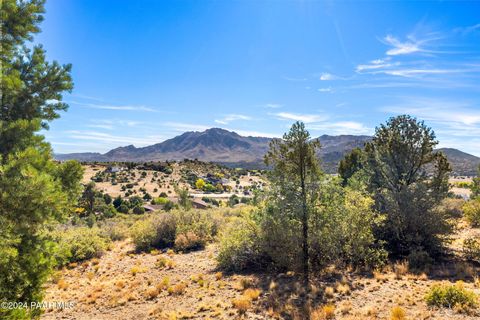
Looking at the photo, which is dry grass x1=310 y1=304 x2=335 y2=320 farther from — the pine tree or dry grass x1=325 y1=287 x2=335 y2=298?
the pine tree

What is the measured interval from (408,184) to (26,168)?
18.7 m

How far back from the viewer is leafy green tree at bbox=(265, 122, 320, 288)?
12.1 meters

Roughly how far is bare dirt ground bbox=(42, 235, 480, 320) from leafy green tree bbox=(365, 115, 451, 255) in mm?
2110

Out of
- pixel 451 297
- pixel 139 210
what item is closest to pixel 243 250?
pixel 451 297

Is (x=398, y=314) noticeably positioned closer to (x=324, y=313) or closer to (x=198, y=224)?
(x=324, y=313)

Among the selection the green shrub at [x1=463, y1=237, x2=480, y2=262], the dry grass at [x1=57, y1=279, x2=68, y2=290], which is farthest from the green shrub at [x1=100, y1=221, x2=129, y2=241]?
the green shrub at [x1=463, y1=237, x2=480, y2=262]

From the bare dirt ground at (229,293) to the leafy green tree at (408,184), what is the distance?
6.92 ft

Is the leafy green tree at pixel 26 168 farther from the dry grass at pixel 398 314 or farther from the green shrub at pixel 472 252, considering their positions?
the green shrub at pixel 472 252

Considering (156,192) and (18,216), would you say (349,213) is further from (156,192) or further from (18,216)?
(156,192)

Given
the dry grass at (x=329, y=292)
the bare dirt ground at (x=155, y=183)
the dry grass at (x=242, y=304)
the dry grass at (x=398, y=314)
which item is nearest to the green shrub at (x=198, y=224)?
the dry grass at (x=242, y=304)

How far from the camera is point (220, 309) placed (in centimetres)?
1054

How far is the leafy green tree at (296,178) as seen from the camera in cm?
1208

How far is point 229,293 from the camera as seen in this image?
11969mm

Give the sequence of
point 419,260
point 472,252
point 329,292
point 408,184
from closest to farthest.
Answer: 1. point 329,292
2. point 419,260
3. point 472,252
4. point 408,184
